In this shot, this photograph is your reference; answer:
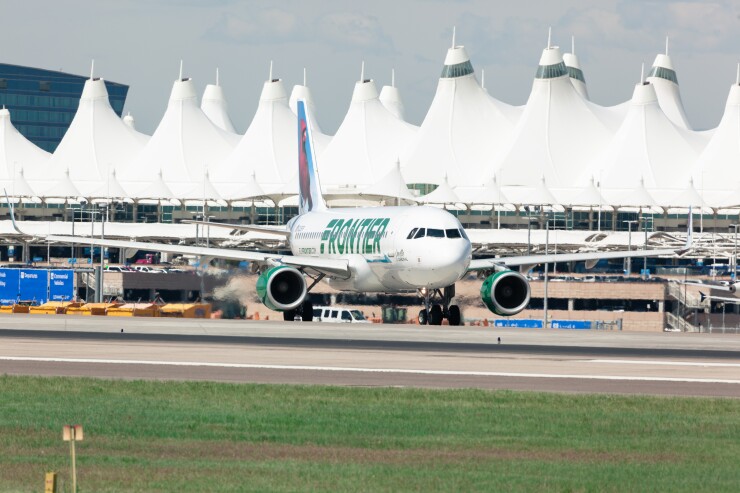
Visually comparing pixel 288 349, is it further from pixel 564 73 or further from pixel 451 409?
pixel 564 73

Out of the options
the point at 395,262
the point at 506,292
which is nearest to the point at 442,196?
the point at 506,292

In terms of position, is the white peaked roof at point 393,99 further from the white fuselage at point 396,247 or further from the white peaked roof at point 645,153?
the white fuselage at point 396,247

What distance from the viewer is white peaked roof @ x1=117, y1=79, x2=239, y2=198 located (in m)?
145

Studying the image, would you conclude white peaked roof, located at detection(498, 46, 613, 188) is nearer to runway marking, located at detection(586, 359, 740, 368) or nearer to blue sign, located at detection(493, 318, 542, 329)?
blue sign, located at detection(493, 318, 542, 329)

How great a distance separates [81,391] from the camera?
20.7 metres

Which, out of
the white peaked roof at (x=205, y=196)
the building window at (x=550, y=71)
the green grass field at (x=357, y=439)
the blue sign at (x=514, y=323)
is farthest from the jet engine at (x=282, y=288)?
the building window at (x=550, y=71)

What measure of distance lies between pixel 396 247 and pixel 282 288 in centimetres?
360

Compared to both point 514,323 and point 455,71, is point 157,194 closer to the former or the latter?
point 455,71

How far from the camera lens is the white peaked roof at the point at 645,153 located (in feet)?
424

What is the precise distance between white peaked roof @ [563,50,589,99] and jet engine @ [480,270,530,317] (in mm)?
129270

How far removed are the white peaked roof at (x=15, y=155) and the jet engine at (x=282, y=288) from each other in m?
114

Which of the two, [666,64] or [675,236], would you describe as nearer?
[675,236]

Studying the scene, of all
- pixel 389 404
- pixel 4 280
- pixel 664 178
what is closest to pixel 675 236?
pixel 664 178

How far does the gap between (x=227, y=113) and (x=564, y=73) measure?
6872 cm
